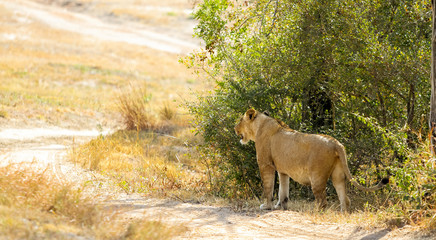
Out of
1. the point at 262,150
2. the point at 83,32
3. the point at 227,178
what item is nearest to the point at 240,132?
the point at 262,150

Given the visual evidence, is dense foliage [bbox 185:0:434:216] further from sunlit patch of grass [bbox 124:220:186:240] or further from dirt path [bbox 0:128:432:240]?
sunlit patch of grass [bbox 124:220:186:240]

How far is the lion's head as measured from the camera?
27.8ft

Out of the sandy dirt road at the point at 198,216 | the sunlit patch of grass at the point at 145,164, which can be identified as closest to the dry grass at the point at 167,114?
the sunlit patch of grass at the point at 145,164

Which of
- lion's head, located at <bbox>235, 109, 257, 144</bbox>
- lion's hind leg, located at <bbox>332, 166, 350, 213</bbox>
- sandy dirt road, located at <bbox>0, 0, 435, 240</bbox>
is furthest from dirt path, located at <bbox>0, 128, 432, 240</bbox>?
lion's head, located at <bbox>235, 109, 257, 144</bbox>

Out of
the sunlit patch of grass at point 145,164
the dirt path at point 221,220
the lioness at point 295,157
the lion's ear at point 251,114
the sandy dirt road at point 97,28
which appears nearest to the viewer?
the dirt path at point 221,220

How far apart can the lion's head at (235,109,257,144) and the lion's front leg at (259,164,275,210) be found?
0.69 metres

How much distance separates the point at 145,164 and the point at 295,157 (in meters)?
4.82

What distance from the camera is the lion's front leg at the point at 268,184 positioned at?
8.00 m

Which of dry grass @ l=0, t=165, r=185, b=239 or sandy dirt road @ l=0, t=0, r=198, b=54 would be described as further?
sandy dirt road @ l=0, t=0, r=198, b=54

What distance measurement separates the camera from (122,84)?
26.2m

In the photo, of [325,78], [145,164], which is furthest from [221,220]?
[145,164]

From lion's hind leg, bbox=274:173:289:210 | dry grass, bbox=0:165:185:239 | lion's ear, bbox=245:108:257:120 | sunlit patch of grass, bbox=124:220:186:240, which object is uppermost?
lion's ear, bbox=245:108:257:120

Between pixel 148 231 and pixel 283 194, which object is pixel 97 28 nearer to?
pixel 283 194

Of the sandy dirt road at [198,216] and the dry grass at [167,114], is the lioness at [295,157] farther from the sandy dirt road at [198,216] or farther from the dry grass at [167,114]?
the dry grass at [167,114]
